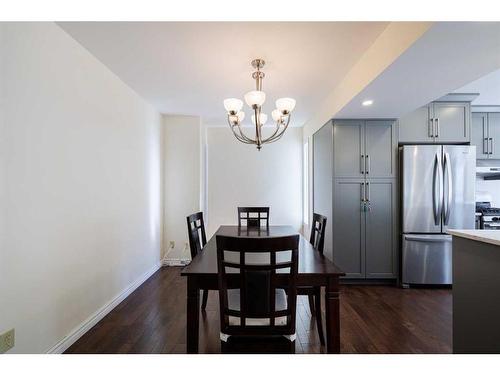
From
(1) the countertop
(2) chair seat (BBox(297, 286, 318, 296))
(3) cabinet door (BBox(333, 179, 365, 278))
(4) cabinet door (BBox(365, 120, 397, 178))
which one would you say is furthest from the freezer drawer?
(2) chair seat (BBox(297, 286, 318, 296))

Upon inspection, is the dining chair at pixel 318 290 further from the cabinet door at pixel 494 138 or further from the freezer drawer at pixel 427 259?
the cabinet door at pixel 494 138

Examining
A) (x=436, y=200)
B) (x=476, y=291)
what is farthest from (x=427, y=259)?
(x=476, y=291)

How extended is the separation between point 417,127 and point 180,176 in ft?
11.5

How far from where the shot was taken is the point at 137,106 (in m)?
3.25

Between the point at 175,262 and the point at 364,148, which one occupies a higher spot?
the point at 364,148

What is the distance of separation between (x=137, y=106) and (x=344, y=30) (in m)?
2.54

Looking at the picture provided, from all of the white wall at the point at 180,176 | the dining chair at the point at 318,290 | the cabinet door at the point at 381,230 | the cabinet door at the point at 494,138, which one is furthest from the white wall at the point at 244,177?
the cabinet door at the point at 494,138

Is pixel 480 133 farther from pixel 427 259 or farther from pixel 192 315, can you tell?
pixel 192 315

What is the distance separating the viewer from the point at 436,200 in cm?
311

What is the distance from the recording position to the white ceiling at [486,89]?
277 centimetres

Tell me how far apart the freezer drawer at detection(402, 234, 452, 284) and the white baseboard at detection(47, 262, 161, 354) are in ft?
11.2

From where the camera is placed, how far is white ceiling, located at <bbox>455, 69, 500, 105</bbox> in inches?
109
